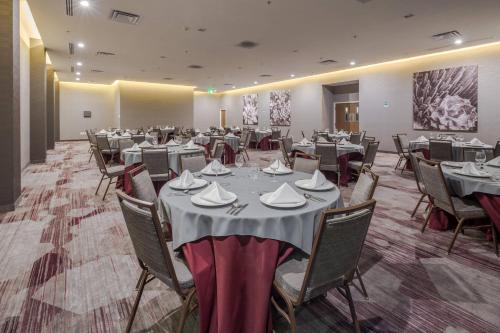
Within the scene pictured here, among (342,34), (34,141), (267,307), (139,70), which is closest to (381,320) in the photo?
(267,307)

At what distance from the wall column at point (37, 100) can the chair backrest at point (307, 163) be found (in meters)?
8.62

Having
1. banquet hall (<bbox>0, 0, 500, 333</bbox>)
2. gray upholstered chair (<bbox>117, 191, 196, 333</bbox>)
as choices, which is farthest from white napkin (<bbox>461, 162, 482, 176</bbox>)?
gray upholstered chair (<bbox>117, 191, 196, 333</bbox>)

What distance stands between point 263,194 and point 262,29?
6097 mm

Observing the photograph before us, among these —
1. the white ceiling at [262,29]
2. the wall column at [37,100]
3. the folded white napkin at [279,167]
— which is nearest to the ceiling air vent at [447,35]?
the white ceiling at [262,29]

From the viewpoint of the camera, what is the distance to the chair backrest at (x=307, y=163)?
141 inches

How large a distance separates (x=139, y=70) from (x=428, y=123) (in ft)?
37.0

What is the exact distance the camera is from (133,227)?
177cm

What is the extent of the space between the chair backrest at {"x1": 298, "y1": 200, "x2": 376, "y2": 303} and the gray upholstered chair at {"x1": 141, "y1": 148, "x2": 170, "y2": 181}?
11.7 ft

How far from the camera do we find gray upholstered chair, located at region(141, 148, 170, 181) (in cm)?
473

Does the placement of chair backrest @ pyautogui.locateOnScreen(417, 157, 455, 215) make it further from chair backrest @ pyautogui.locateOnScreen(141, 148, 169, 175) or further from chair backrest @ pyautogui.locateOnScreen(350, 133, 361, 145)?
chair backrest @ pyautogui.locateOnScreen(350, 133, 361, 145)

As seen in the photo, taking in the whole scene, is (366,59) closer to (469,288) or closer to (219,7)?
(219,7)

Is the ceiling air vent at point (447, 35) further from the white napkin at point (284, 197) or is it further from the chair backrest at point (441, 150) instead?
the white napkin at point (284, 197)

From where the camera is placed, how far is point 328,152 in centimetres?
577

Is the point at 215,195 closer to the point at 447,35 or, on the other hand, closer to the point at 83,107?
the point at 447,35
